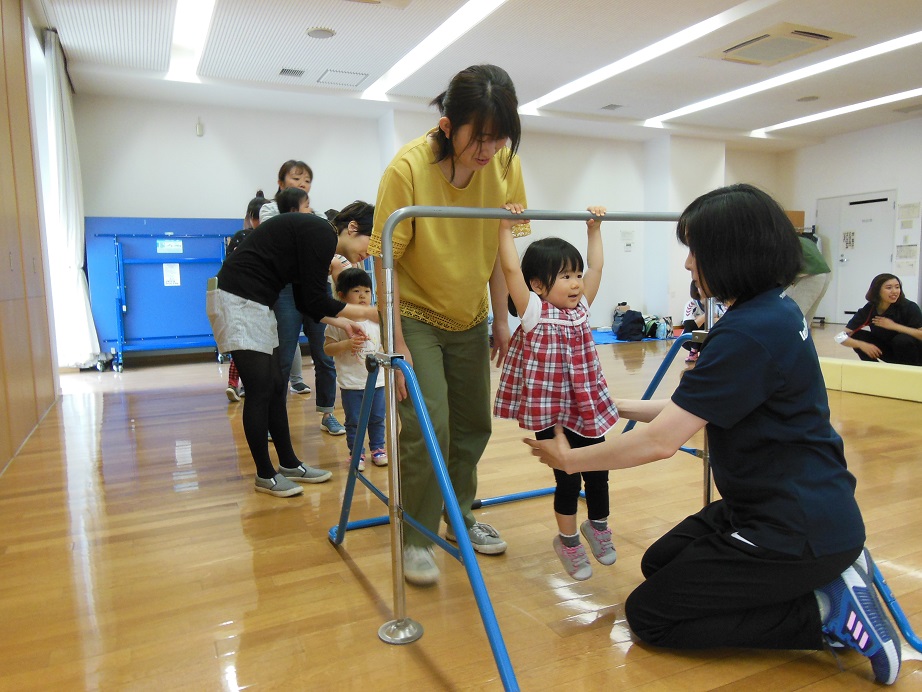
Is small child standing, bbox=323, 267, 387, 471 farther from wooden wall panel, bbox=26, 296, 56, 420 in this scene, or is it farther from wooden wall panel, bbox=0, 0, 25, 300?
wooden wall panel, bbox=26, 296, 56, 420

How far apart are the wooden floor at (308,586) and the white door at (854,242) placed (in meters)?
8.30

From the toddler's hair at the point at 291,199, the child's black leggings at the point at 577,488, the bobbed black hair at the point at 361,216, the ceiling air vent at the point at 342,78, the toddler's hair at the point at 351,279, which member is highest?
the ceiling air vent at the point at 342,78

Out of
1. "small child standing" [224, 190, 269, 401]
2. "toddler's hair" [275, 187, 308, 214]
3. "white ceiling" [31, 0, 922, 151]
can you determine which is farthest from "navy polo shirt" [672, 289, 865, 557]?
"white ceiling" [31, 0, 922, 151]

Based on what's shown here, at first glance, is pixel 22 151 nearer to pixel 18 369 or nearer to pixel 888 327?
pixel 18 369

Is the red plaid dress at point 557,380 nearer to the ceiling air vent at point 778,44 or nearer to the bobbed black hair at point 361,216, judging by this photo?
the bobbed black hair at point 361,216

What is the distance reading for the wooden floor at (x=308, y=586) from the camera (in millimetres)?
1413

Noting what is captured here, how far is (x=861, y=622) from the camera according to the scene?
4.34 ft

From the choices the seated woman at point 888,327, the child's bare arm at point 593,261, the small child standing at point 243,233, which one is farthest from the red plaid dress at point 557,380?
the seated woman at point 888,327

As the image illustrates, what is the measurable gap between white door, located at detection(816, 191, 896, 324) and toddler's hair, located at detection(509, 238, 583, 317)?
1019 centimetres

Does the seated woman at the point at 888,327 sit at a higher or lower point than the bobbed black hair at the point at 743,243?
lower

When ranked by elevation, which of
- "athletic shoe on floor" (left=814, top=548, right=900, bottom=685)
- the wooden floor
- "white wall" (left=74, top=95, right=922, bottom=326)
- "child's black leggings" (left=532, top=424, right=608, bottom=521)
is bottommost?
the wooden floor

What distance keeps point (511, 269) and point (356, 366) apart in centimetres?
143

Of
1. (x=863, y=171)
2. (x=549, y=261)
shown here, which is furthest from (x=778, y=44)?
(x=549, y=261)

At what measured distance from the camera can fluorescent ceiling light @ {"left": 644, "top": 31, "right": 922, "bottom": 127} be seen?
6445 millimetres
